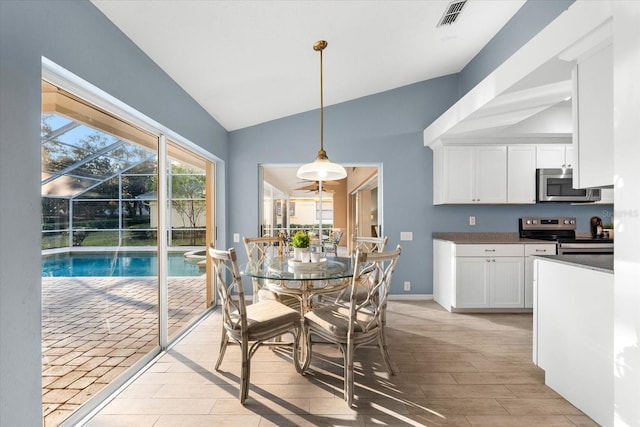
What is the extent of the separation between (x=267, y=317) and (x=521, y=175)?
3.73 m

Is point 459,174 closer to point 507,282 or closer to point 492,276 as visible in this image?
point 492,276

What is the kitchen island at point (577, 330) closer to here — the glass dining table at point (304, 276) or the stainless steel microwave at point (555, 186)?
the glass dining table at point (304, 276)

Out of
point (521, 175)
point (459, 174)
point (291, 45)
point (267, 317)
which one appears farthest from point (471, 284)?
point (291, 45)

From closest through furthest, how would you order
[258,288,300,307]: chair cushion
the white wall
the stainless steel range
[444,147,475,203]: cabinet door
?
the white wall
[258,288,300,307]: chair cushion
[444,147,475,203]: cabinet door
the stainless steel range

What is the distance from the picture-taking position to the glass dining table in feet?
7.44

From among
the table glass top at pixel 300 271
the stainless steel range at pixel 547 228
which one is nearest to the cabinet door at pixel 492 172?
the stainless steel range at pixel 547 228

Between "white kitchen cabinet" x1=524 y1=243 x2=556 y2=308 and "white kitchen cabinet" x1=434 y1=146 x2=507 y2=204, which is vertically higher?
"white kitchen cabinet" x1=434 y1=146 x2=507 y2=204

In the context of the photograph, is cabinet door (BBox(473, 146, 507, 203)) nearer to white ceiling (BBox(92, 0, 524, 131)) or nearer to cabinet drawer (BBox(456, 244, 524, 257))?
cabinet drawer (BBox(456, 244, 524, 257))

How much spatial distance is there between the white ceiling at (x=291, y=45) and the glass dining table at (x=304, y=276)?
1.84 meters

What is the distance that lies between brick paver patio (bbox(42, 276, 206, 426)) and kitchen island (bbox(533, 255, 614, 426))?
10.3ft

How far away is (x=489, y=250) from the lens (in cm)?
374

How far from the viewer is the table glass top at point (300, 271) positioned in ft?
7.38

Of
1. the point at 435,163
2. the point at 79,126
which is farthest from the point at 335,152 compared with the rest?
the point at 79,126

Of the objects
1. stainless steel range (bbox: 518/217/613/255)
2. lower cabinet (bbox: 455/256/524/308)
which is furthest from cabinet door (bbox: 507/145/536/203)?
lower cabinet (bbox: 455/256/524/308)
